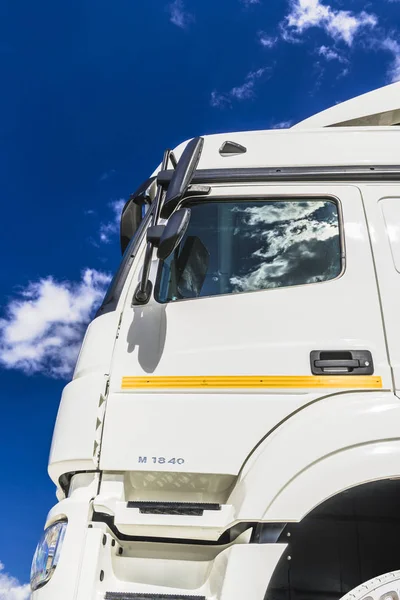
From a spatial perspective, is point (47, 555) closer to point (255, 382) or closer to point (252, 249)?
point (255, 382)

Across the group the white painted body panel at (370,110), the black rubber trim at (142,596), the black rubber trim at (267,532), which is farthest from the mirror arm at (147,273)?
the white painted body panel at (370,110)

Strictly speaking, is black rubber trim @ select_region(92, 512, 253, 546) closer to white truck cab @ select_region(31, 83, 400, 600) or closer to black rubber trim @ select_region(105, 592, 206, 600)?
white truck cab @ select_region(31, 83, 400, 600)

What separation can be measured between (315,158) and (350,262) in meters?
0.72

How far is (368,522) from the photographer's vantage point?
286 centimetres

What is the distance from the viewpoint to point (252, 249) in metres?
2.96

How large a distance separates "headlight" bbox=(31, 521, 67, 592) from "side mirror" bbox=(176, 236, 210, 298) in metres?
1.27

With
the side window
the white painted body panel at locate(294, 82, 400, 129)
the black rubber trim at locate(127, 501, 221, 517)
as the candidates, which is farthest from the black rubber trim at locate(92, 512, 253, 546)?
the white painted body panel at locate(294, 82, 400, 129)

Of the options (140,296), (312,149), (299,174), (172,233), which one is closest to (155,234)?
(172,233)

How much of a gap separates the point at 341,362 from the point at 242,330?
A: 491mm

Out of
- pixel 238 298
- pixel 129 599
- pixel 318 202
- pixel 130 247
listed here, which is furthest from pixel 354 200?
pixel 129 599

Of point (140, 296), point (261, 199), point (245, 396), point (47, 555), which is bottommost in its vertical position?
point (47, 555)

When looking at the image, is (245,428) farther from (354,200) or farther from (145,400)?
(354,200)

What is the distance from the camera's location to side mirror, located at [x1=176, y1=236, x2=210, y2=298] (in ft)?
9.53

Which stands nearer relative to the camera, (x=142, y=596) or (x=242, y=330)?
(x=142, y=596)
